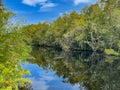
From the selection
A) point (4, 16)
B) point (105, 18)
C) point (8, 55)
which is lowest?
point (8, 55)

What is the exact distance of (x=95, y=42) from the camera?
176 ft

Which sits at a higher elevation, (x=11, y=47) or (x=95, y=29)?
(x=95, y=29)

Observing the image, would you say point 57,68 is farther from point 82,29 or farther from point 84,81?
point 82,29

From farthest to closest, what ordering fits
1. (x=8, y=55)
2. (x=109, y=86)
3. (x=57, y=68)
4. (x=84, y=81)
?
1. (x=57, y=68)
2. (x=84, y=81)
3. (x=109, y=86)
4. (x=8, y=55)

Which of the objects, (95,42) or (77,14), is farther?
(77,14)

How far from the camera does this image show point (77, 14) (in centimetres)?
7106

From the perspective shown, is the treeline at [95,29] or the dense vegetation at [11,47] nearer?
the dense vegetation at [11,47]

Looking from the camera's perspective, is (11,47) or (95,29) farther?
(95,29)

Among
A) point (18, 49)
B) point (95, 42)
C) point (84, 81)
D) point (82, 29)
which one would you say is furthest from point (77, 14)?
point (18, 49)

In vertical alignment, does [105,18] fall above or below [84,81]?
above

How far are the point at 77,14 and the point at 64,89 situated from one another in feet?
167

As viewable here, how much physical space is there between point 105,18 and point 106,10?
2091mm

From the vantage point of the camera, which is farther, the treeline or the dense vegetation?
the treeline

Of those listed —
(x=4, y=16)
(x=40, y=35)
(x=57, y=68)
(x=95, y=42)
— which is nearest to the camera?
(x=4, y=16)
